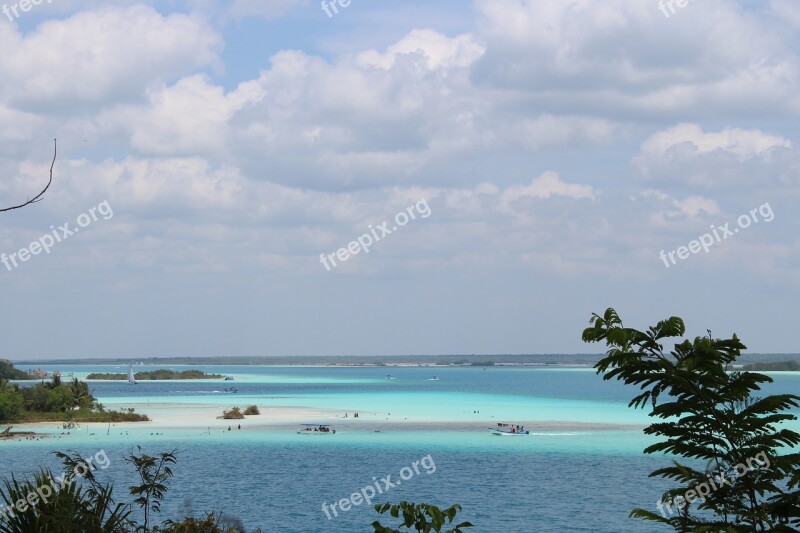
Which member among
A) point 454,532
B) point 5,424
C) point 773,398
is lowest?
point 5,424

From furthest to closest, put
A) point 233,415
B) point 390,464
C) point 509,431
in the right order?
point 233,415, point 509,431, point 390,464

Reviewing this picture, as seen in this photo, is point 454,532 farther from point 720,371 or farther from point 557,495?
point 557,495

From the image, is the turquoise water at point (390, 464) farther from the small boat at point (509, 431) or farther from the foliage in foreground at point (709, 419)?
the foliage in foreground at point (709, 419)

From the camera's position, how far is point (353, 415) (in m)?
122

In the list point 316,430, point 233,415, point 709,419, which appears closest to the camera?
point 709,419

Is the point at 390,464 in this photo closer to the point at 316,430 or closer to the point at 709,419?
the point at 316,430

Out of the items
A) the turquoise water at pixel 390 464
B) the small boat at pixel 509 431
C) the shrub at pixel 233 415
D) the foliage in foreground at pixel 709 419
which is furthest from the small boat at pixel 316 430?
the foliage in foreground at pixel 709 419

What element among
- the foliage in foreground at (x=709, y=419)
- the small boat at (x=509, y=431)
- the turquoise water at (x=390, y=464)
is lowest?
the turquoise water at (x=390, y=464)

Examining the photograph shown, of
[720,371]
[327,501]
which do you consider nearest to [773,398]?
[720,371]

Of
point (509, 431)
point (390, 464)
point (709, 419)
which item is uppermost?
point (709, 419)

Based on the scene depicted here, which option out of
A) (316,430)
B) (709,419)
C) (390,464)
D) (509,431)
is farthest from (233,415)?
(709,419)

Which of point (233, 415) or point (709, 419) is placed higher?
point (709, 419)

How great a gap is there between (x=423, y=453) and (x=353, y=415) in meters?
44.8

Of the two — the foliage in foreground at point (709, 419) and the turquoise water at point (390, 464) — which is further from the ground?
the foliage in foreground at point (709, 419)
